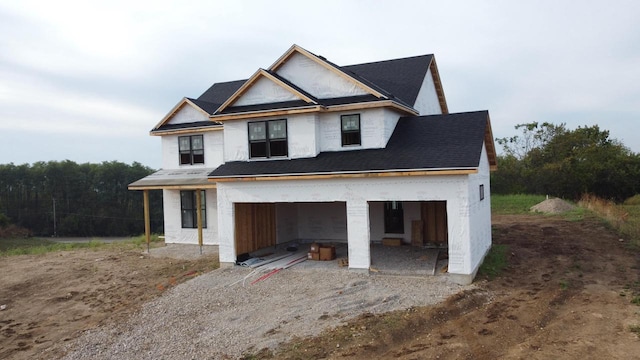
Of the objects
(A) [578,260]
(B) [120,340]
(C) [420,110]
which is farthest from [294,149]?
(A) [578,260]

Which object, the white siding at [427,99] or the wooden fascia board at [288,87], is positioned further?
the white siding at [427,99]

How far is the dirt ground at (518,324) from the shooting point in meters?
8.48

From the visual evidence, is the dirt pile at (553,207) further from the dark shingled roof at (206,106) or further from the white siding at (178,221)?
the dark shingled roof at (206,106)

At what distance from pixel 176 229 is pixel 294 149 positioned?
30.7 feet

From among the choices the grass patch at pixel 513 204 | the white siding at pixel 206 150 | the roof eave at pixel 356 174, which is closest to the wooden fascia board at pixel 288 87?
the roof eave at pixel 356 174

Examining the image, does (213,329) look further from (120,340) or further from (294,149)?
(294,149)

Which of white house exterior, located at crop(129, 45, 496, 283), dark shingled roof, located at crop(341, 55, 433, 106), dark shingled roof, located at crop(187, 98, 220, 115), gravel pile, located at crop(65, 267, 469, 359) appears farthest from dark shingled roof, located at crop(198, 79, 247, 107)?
gravel pile, located at crop(65, 267, 469, 359)

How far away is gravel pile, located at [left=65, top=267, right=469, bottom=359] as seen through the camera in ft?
33.9

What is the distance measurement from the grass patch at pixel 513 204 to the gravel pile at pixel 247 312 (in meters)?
18.9

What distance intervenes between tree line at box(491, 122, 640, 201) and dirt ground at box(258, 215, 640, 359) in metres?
24.7

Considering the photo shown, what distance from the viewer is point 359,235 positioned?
14148mm

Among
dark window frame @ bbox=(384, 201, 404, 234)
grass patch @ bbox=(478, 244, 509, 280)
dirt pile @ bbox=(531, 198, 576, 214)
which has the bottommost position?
grass patch @ bbox=(478, 244, 509, 280)

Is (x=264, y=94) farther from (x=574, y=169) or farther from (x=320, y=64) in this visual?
(x=574, y=169)

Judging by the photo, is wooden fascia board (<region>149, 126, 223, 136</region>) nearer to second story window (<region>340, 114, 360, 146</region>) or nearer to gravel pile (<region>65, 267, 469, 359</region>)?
second story window (<region>340, 114, 360, 146</region>)
